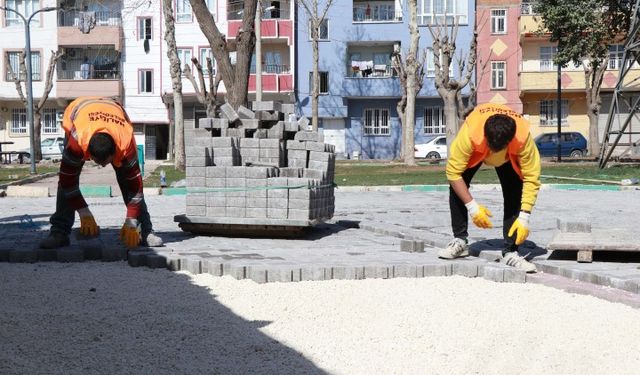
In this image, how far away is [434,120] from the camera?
5484 cm

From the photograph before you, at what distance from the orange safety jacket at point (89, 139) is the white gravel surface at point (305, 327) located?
143cm

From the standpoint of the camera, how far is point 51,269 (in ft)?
28.6

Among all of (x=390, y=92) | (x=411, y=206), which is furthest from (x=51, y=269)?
(x=390, y=92)

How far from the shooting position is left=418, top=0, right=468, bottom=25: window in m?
53.7

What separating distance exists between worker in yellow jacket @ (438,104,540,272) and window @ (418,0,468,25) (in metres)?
46.1

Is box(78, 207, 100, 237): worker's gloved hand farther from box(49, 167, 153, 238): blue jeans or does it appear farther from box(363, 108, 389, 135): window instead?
box(363, 108, 389, 135): window

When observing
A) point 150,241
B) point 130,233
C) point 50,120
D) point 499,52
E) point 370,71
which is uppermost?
point 499,52

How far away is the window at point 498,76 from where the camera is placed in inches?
2179

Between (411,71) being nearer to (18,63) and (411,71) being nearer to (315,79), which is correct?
(315,79)

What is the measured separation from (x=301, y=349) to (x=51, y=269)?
164 inches

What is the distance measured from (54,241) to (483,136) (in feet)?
15.5

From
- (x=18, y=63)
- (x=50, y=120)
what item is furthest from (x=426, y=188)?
(x=18, y=63)

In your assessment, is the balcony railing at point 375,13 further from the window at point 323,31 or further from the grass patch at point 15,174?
the grass patch at point 15,174

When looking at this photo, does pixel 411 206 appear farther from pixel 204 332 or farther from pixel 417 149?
pixel 417 149
